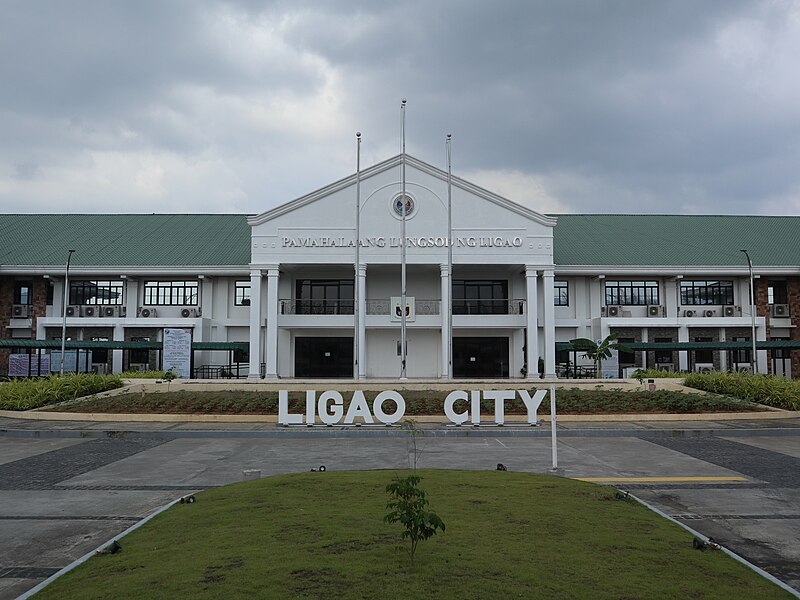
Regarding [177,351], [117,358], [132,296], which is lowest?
[117,358]

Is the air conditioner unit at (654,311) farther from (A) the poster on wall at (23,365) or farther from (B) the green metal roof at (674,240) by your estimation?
(A) the poster on wall at (23,365)

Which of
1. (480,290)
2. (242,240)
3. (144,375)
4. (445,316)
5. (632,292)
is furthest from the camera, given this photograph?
(242,240)

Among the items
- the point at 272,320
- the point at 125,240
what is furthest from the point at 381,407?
the point at 125,240

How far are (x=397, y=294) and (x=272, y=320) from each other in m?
8.15

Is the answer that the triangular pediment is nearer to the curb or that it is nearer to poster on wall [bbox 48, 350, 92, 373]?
poster on wall [bbox 48, 350, 92, 373]

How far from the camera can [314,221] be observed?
3772 cm

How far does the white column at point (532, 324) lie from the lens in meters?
36.9

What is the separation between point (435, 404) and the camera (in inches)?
987

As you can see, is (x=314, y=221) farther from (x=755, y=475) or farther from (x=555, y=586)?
(x=555, y=586)

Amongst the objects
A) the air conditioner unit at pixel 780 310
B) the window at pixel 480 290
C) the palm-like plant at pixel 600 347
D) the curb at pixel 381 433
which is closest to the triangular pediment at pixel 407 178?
the window at pixel 480 290

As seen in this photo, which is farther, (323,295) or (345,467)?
(323,295)

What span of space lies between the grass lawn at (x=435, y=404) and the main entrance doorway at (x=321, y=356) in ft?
46.1

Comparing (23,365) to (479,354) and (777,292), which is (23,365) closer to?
(479,354)

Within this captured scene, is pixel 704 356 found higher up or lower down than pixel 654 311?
lower down
